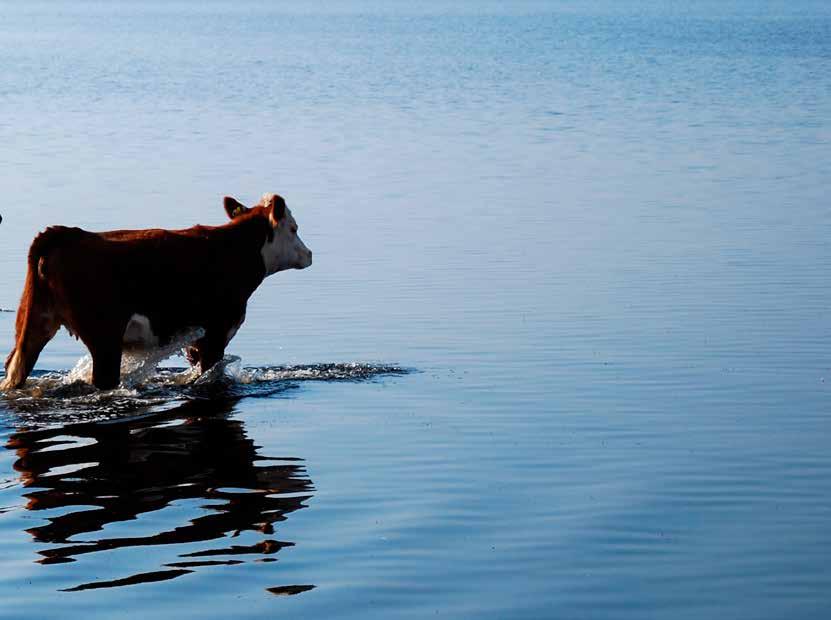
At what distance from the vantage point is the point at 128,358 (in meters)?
14.8

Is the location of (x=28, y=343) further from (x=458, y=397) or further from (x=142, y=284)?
(x=458, y=397)

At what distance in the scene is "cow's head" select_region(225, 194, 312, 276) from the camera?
15.6 metres

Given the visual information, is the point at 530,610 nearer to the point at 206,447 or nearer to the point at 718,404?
the point at 206,447

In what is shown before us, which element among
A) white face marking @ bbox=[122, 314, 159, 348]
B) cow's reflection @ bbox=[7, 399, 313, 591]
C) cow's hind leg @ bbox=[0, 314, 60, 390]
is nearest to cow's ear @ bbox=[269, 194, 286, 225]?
white face marking @ bbox=[122, 314, 159, 348]

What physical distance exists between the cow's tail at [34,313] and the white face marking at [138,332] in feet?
1.84

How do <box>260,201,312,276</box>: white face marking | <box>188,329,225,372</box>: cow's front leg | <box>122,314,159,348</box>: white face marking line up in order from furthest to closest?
<box>260,201,312,276</box>: white face marking
<box>188,329,225,372</box>: cow's front leg
<box>122,314,159,348</box>: white face marking

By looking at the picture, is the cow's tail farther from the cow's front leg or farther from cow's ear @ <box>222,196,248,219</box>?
cow's ear @ <box>222,196,248,219</box>

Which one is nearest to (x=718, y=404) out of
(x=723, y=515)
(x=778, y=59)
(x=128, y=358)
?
(x=723, y=515)

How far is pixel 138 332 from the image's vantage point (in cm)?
1426

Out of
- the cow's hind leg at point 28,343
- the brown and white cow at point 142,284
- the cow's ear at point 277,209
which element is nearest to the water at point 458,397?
the cow's hind leg at point 28,343

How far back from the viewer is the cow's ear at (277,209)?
15498mm

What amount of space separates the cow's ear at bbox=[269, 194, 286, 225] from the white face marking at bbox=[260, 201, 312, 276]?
0.04m

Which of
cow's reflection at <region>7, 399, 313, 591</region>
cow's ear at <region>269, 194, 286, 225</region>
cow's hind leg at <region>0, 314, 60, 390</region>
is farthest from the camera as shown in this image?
cow's ear at <region>269, 194, 286, 225</region>

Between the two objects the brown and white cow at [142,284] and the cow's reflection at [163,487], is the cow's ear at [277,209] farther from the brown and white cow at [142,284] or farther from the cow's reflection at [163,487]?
the cow's reflection at [163,487]
